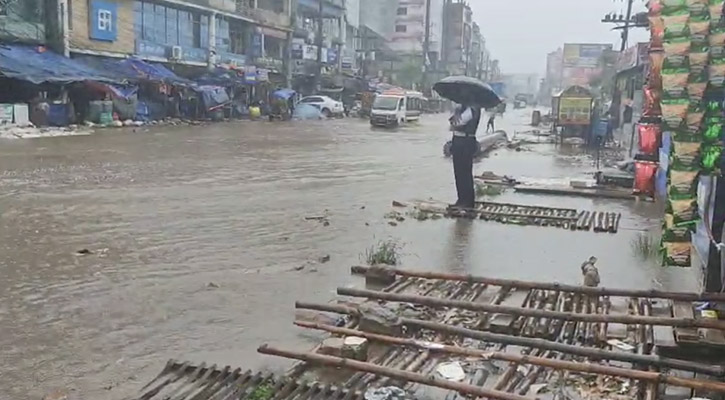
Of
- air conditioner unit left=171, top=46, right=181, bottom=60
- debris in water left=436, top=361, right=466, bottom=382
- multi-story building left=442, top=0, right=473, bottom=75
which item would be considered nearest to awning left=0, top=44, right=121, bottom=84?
air conditioner unit left=171, top=46, right=181, bottom=60

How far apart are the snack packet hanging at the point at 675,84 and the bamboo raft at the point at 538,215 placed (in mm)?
5321

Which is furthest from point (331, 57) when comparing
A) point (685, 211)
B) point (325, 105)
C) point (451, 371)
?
point (451, 371)

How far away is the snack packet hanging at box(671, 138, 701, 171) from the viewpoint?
4934 mm

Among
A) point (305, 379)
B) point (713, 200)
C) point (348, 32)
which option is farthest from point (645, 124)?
point (348, 32)

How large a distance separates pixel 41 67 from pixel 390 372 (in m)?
27.1

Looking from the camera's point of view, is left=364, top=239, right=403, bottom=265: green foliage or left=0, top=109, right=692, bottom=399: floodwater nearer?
left=0, top=109, right=692, bottom=399: floodwater

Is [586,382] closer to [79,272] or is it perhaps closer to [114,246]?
[79,272]

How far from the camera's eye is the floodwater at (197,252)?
5121 mm

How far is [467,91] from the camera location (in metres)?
10.6

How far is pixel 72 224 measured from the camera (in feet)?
31.1

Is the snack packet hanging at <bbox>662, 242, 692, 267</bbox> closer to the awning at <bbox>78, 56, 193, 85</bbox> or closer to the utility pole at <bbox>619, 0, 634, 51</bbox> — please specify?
the awning at <bbox>78, 56, 193, 85</bbox>

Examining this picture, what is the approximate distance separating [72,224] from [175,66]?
31902 mm

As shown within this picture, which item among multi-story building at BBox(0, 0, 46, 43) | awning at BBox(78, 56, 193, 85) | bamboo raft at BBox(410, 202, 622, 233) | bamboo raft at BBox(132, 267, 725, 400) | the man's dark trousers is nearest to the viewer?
bamboo raft at BBox(132, 267, 725, 400)

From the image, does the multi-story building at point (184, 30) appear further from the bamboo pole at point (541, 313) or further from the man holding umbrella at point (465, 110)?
the bamboo pole at point (541, 313)
